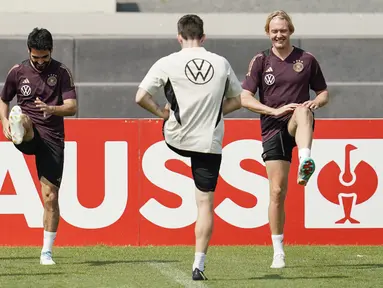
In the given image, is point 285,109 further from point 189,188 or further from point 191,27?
point 189,188

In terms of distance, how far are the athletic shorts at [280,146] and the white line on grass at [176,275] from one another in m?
1.22

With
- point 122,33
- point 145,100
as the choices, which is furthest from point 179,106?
point 122,33

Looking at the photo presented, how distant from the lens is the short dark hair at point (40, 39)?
9.88m

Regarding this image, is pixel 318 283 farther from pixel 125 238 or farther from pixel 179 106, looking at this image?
pixel 125 238

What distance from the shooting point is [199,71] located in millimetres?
8555

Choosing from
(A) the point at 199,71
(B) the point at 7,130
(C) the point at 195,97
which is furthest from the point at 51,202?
(A) the point at 199,71

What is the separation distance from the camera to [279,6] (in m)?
19.5

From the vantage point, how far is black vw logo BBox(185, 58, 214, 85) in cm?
855

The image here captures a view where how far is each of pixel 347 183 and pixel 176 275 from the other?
356 centimetres

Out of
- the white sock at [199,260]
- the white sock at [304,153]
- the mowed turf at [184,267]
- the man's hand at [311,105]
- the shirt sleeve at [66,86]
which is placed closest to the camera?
the white sock at [199,260]

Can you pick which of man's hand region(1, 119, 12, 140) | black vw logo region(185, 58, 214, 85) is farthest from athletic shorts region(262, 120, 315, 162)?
man's hand region(1, 119, 12, 140)

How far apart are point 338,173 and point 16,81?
3770 mm

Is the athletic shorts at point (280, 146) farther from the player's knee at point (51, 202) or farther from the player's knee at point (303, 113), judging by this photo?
the player's knee at point (51, 202)

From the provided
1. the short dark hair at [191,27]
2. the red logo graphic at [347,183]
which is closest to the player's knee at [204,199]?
the short dark hair at [191,27]
